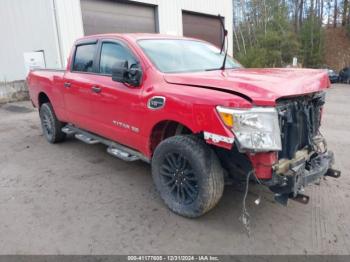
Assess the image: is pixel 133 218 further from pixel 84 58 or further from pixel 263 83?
pixel 84 58

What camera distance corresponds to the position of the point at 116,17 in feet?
39.2

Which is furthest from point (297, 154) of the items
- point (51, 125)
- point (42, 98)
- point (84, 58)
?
point (42, 98)

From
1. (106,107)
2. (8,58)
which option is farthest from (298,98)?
(8,58)

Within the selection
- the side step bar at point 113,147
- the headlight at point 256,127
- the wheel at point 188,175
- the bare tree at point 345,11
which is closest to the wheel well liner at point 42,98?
the side step bar at point 113,147

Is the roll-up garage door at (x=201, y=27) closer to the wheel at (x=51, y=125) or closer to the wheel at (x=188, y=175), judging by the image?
the wheel at (x=51, y=125)

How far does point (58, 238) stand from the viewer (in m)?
2.90

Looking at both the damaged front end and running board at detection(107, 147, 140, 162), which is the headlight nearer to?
the damaged front end

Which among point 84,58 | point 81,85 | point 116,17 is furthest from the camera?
point 116,17

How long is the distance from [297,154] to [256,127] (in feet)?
2.50

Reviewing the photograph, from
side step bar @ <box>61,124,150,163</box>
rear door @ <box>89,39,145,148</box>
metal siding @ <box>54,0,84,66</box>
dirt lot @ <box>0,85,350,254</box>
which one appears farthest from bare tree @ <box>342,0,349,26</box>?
rear door @ <box>89,39,145,148</box>

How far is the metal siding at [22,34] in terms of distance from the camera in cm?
1063

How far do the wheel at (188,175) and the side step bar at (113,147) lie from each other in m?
0.46

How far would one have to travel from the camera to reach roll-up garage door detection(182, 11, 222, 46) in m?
15.2

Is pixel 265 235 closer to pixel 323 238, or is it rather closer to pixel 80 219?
pixel 323 238
